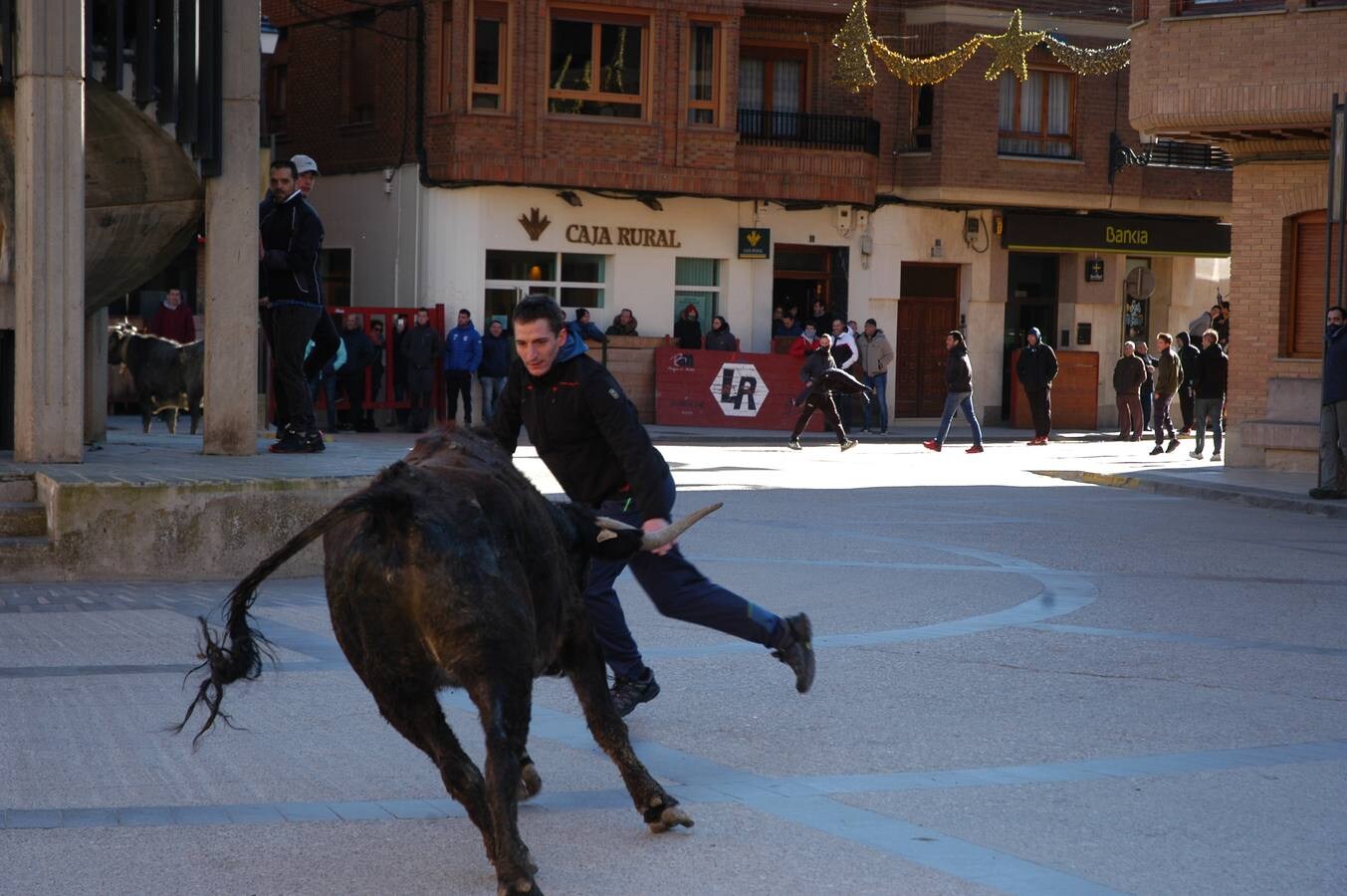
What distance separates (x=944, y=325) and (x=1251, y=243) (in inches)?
556

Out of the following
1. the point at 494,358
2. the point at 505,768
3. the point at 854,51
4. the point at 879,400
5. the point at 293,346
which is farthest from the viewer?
the point at 879,400

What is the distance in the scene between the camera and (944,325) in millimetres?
38000

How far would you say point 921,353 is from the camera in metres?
37.8

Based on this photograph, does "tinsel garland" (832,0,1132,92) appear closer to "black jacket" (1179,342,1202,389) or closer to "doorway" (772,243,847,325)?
"doorway" (772,243,847,325)

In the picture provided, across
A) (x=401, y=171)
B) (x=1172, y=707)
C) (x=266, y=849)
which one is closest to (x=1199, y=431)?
(x=401, y=171)

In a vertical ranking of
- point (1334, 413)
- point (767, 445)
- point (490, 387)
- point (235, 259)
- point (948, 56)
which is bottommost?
point (767, 445)

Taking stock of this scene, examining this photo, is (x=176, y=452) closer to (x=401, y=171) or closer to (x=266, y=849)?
(x=266, y=849)

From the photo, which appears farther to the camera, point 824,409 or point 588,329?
point 588,329

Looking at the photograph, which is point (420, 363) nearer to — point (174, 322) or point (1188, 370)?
point (174, 322)

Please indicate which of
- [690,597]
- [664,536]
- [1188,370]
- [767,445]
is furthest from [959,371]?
[664,536]

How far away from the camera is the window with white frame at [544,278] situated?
3353 cm

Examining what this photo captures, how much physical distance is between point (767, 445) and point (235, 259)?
16.5m

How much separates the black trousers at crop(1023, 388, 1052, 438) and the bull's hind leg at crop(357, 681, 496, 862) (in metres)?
26.8

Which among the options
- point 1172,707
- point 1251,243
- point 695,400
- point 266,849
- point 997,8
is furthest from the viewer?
point 997,8
